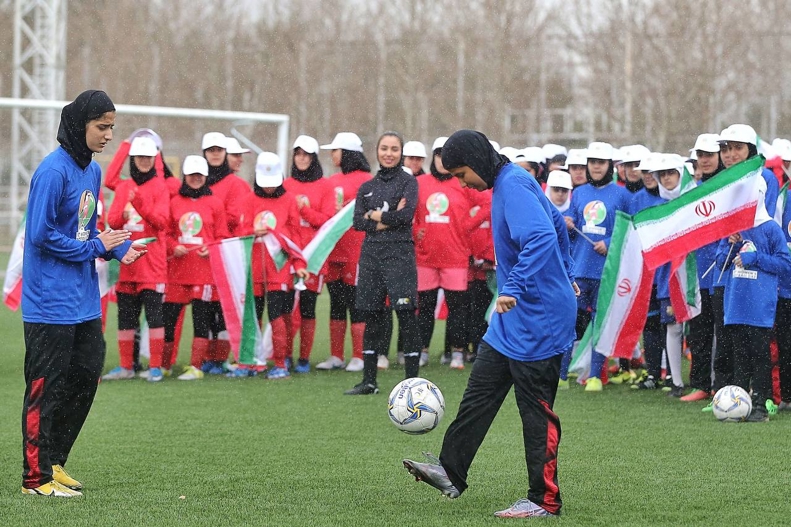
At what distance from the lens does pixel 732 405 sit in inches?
354

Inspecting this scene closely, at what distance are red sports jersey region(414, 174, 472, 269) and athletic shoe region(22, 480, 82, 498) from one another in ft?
20.7

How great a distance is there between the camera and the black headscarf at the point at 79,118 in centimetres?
650

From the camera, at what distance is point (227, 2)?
4150 centimetres

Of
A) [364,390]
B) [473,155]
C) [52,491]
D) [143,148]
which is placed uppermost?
[143,148]

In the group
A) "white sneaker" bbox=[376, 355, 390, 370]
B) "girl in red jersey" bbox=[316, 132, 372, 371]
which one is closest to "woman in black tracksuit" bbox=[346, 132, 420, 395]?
"girl in red jersey" bbox=[316, 132, 372, 371]

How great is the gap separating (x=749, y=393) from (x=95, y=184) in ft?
17.5

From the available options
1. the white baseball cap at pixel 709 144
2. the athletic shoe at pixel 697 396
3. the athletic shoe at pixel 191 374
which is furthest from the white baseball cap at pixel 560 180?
the athletic shoe at pixel 191 374

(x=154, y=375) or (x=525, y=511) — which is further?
(x=154, y=375)

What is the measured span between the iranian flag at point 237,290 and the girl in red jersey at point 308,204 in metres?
0.55

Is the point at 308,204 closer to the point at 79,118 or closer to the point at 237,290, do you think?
the point at 237,290

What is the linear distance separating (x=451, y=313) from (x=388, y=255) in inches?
94.4

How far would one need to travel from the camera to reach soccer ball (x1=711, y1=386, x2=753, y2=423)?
900 cm

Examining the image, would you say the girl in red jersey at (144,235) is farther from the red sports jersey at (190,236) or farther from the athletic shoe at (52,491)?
the athletic shoe at (52,491)

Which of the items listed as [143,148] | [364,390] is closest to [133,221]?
[143,148]
